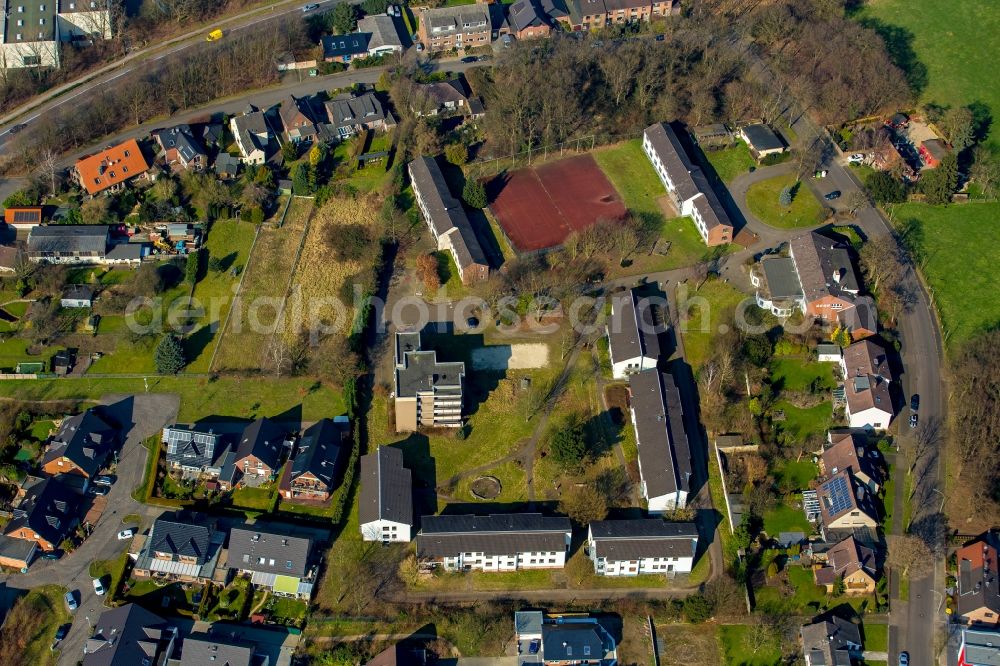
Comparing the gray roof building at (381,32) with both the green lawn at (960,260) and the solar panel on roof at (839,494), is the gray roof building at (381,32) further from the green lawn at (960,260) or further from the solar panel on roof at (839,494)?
the solar panel on roof at (839,494)

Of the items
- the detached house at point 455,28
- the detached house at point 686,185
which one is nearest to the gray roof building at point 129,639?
the detached house at point 686,185

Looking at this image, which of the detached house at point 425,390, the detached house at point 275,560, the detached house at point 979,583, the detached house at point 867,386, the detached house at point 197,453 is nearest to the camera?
the detached house at point 979,583

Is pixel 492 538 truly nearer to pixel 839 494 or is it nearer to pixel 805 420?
pixel 839 494

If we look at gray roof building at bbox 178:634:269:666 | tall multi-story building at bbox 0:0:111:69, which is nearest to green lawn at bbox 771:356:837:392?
gray roof building at bbox 178:634:269:666

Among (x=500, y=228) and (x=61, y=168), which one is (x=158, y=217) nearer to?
(x=61, y=168)

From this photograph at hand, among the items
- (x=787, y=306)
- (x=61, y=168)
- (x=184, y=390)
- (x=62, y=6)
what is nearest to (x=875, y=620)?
(x=787, y=306)

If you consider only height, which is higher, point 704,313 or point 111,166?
point 111,166

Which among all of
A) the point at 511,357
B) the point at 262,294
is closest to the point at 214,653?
the point at 511,357
